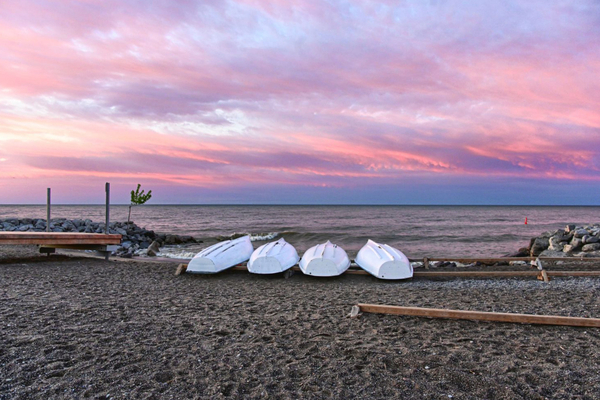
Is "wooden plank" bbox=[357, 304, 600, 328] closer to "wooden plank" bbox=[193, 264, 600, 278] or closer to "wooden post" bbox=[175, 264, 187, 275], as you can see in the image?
"wooden plank" bbox=[193, 264, 600, 278]

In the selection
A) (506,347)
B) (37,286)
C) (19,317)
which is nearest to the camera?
(506,347)

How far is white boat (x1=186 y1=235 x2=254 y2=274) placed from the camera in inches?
319

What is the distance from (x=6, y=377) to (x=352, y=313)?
356 centimetres

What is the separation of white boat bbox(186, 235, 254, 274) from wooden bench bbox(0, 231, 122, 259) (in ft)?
9.14

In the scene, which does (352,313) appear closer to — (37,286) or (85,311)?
A: (85,311)

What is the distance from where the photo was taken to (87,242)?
367 inches

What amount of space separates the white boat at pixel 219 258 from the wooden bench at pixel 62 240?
110 inches

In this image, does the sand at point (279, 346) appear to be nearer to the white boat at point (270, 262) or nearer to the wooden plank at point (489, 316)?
the wooden plank at point (489, 316)

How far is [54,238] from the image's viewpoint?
8.76m

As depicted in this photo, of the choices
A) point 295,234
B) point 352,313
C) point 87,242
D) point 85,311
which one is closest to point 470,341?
point 352,313

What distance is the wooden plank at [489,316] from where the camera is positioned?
4.23 m

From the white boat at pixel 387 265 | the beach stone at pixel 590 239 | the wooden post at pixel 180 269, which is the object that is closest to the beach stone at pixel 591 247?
the beach stone at pixel 590 239

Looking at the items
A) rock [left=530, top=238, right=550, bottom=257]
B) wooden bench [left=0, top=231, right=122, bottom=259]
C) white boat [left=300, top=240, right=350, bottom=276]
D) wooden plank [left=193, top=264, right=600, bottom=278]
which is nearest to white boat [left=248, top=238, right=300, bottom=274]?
white boat [left=300, top=240, right=350, bottom=276]

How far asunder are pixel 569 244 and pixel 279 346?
1500 centimetres
